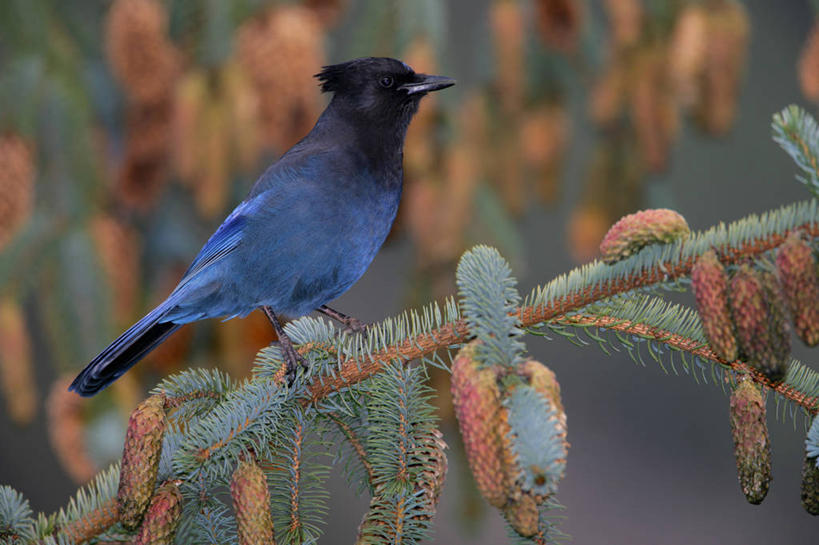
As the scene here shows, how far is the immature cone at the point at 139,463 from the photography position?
4.14 ft

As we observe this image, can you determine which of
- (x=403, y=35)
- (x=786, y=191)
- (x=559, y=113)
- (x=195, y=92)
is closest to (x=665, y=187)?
(x=559, y=113)

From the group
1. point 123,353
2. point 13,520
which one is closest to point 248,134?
point 123,353

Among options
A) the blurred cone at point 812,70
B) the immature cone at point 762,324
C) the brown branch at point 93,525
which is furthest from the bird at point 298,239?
the immature cone at point 762,324

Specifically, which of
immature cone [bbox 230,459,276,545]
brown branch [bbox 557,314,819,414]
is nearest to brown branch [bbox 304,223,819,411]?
brown branch [bbox 557,314,819,414]

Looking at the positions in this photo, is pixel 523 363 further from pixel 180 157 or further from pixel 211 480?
pixel 180 157

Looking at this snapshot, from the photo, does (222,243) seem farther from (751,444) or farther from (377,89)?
(751,444)

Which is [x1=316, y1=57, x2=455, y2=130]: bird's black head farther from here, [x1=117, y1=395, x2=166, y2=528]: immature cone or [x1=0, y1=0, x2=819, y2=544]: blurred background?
[x1=117, y1=395, x2=166, y2=528]: immature cone

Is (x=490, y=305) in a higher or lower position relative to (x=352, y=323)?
lower

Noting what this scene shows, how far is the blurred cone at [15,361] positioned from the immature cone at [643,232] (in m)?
1.82

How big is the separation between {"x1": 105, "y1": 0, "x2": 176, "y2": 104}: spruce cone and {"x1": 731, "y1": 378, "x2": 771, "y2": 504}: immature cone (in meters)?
1.99

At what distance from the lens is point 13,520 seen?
1418 mm

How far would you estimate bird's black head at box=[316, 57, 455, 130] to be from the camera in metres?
2.60

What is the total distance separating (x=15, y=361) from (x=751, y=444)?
200 centimetres

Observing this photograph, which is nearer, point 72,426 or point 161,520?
point 161,520
